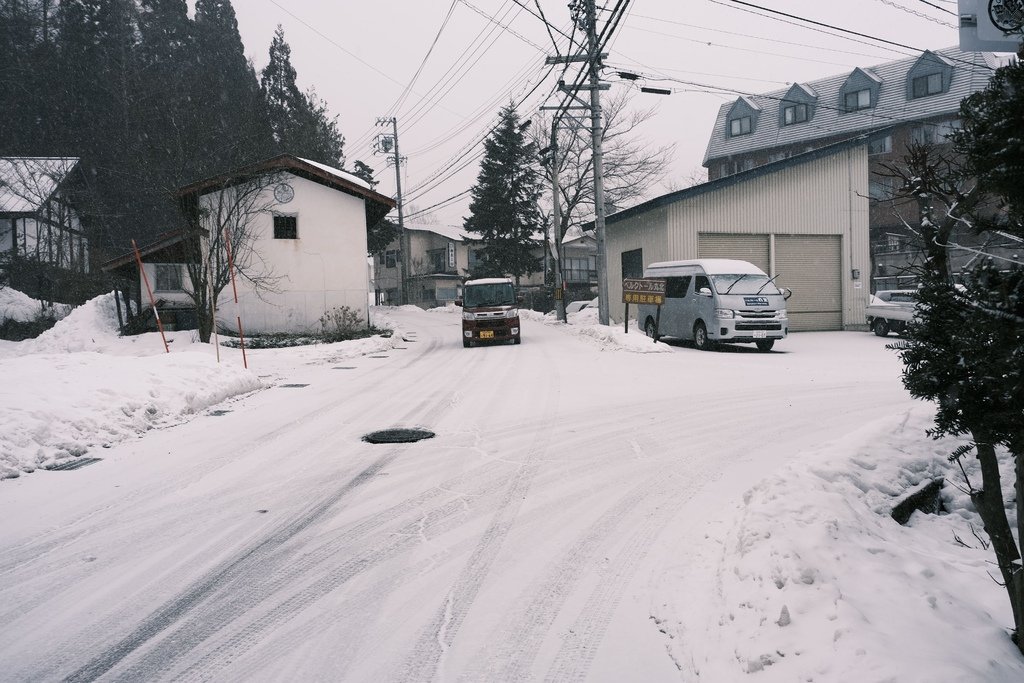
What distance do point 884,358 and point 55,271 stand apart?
99.9 feet

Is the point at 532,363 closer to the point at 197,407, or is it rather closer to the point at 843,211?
the point at 197,407

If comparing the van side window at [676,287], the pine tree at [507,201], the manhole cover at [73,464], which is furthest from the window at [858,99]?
the manhole cover at [73,464]

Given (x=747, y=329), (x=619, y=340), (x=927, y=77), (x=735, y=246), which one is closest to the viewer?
(x=747, y=329)

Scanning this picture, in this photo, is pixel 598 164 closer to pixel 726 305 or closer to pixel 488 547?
pixel 726 305

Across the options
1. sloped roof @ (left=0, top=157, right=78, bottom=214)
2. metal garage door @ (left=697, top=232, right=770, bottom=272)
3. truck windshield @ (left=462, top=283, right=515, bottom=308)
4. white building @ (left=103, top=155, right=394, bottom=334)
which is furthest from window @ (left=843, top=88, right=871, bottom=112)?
sloped roof @ (left=0, top=157, right=78, bottom=214)

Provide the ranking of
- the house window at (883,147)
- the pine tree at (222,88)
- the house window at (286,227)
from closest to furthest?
the house window at (286,227), the pine tree at (222,88), the house window at (883,147)

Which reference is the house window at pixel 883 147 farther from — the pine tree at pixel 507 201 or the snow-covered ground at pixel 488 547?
the snow-covered ground at pixel 488 547

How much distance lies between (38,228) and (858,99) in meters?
49.6

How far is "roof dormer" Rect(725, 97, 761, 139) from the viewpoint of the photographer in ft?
167

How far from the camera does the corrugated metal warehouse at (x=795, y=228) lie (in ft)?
75.9

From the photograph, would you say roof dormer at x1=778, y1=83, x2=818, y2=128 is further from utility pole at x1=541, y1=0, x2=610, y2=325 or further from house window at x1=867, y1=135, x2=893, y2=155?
utility pole at x1=541, y1=0, x2=610, y2=325

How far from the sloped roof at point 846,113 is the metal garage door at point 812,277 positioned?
1853 centimetres

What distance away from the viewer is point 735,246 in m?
23.5

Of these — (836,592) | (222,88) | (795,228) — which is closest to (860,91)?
(795,228)
